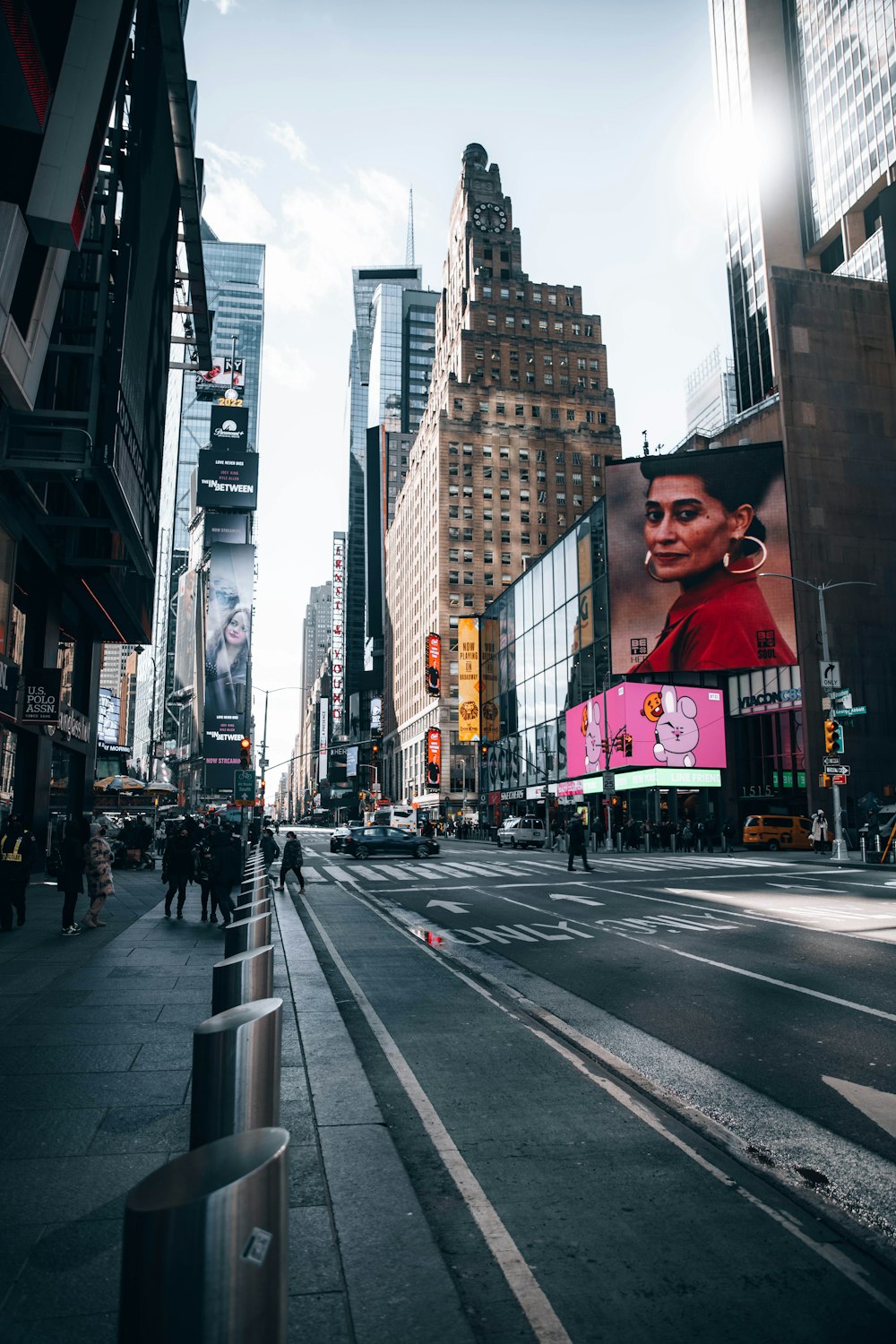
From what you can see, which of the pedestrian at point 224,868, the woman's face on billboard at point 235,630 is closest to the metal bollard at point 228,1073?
the pedestrian at point 224,868

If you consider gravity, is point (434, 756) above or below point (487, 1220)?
above

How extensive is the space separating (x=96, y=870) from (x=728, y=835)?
4448cm

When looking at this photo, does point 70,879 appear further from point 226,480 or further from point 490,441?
point 226,480

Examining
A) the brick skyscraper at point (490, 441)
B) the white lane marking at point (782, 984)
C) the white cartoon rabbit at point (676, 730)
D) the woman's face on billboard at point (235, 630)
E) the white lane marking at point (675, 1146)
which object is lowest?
the white lane marking at point (675, 1146)

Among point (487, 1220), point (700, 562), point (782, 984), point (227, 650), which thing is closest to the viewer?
point (487, 1220)

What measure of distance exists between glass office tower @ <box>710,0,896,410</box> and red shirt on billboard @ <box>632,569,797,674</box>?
5119cm

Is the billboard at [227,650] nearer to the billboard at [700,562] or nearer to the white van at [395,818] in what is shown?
the white van at [395,818]

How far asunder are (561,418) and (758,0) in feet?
190

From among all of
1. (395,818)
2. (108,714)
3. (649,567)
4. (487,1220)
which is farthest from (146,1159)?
(108,714)

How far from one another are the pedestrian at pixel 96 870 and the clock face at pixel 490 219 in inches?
4951

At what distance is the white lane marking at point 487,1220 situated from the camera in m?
3.54

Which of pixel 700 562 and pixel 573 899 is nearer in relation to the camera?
pixel 573 899

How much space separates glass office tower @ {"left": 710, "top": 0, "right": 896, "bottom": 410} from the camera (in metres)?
95.1

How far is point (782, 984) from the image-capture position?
33.7ft
